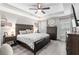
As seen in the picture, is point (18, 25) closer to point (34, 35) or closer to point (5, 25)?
point (5, 25)

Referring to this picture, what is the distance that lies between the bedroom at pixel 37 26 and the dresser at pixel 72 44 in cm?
7

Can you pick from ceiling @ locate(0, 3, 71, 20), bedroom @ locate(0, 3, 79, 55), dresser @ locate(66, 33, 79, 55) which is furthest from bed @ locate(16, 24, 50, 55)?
dresser @ locate(66, 33, 79, 55)

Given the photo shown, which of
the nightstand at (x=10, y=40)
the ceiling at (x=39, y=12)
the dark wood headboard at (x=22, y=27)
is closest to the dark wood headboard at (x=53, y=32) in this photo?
the ceiling at (x=39, y=12)

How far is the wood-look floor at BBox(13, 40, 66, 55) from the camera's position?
67.7 inches

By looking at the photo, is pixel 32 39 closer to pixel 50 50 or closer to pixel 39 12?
pixel 50 50

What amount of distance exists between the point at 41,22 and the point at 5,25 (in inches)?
27.2

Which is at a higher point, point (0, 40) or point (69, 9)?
point (69, 9)

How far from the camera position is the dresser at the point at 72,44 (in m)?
1.68

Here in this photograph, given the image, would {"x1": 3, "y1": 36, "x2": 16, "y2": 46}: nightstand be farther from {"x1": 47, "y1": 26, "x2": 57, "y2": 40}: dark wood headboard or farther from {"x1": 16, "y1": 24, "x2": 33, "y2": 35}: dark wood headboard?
{"x1": 47, "y1": 26, "x2": 57, "y2": 40}: dark wood headboard

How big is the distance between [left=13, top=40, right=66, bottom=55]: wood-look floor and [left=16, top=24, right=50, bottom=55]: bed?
2.9 inches

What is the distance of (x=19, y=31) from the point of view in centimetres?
177

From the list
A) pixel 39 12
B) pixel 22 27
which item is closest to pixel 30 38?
pixel 22 27

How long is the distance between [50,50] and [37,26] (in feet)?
1.78

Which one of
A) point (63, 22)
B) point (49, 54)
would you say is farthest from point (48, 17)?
point (49, 54)
